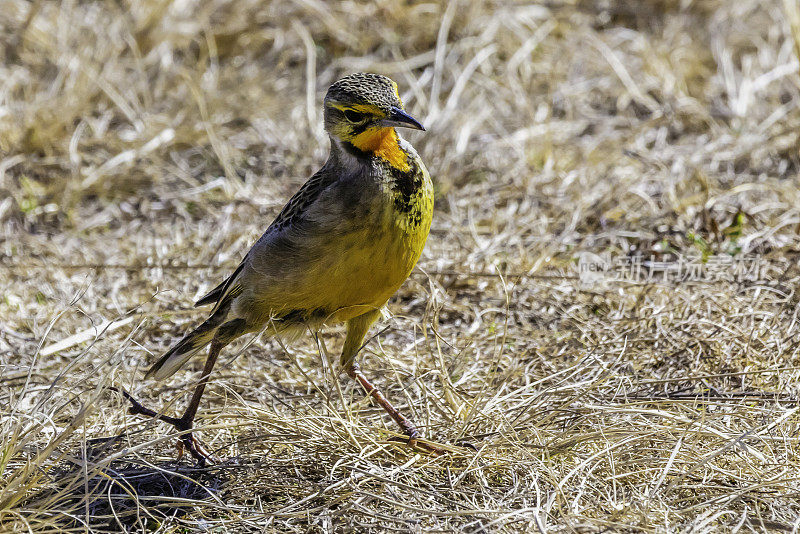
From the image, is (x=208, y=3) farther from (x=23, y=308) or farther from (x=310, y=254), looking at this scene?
(x=310, y=254)

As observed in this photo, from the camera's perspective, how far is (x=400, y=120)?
146 inches

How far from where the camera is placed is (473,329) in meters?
5.03

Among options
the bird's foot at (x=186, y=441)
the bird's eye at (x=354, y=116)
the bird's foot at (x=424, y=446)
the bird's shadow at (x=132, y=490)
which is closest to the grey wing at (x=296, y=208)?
the bird's eye at (x=354, y=116)

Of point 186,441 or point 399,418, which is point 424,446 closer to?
point 399,418

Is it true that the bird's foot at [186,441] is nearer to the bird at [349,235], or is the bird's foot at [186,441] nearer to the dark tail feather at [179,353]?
the bird at [349,235]

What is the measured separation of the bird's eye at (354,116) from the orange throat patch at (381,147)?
0.18ft

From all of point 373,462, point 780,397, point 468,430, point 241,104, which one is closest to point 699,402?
point 780,397

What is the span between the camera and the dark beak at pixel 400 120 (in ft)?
12.0

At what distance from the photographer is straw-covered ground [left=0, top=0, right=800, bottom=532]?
3.44 meters

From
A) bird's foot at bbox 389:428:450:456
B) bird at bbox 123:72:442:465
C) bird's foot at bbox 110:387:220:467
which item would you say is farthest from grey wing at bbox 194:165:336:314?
bird's foot at bbox 389:428:450:456

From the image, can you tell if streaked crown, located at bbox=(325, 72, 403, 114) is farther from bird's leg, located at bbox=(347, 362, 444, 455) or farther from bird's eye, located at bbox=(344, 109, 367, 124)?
bird's leg, located at bbox=(347, 362, 444, 455)

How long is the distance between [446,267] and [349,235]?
202 centimetres

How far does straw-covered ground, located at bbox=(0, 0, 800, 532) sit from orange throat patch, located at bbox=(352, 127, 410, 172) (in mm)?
513

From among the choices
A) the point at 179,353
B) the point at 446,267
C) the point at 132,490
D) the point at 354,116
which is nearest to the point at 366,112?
the point at 354,116
